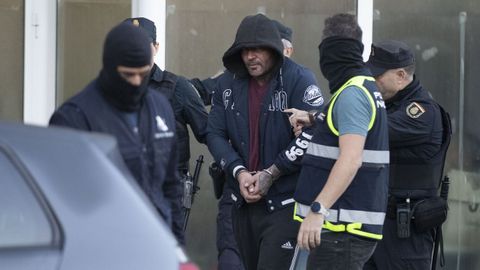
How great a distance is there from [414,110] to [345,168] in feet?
3.79

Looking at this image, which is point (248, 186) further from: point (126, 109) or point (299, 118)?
point (126, 109)

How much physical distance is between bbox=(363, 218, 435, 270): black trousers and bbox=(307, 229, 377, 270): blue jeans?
2.71ft

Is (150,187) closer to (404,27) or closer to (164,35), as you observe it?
(164,35)

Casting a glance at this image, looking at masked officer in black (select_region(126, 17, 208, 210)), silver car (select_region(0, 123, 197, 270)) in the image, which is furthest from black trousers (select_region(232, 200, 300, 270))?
silver car (select_region(0, 123, 197, 270))

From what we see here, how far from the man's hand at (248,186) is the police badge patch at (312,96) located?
0.53 m

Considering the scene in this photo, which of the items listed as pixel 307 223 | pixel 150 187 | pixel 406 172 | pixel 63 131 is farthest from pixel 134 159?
pixel 406 172

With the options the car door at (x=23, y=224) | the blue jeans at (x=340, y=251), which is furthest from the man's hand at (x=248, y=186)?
the car door at (x=23, y=224)

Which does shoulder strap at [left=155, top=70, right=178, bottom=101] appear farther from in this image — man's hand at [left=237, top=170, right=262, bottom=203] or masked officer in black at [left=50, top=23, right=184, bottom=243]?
masked officer in black at [left=50, top=23, right=184, bottom=243]

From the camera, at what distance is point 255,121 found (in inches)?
230

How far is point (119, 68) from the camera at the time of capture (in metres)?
3.97

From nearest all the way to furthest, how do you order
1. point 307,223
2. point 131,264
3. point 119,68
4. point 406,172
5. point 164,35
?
point 131,264 → point 119,68 → point 307,223 → point 406,172 → point 164,35

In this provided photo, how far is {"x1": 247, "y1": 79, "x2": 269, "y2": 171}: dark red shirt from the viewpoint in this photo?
5.83 metres

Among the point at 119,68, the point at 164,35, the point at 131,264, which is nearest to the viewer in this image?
the point at 131,264

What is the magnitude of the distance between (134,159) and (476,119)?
4.54 meters
